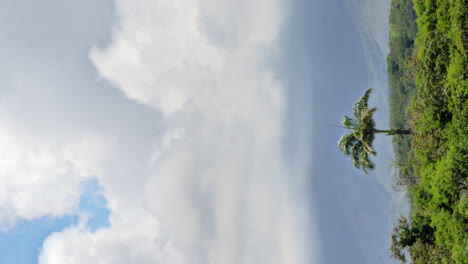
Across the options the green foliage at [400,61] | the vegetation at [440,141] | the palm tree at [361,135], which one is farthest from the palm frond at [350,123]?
the green foliage at [400,61]

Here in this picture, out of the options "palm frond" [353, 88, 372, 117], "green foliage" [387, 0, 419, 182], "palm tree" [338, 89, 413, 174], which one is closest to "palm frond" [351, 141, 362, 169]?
"palm tree" [338, 89, 413, 174]

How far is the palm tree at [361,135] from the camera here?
4019cm

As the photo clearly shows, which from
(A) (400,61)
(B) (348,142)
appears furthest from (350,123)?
(A) (400,61)

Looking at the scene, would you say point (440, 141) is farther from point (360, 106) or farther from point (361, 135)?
point (360, 106)

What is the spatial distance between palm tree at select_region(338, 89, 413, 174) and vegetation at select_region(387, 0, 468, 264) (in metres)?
4.48

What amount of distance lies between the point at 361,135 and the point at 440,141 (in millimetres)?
7468

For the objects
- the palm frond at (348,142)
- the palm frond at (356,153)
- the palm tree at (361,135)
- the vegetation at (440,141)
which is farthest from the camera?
the palm frond at (348,142)

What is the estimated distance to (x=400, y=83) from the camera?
131500 mm

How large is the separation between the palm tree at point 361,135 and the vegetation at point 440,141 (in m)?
4.48

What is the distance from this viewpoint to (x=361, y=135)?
4019cm

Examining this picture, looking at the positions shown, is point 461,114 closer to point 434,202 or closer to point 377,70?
point 434,202

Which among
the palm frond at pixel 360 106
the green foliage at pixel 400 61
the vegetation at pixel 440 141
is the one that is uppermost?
the green foliage at pixel 400 61

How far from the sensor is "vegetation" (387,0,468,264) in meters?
33.1

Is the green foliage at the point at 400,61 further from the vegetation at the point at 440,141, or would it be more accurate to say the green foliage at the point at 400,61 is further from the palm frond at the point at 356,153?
the palm frond at the point at 356,153
